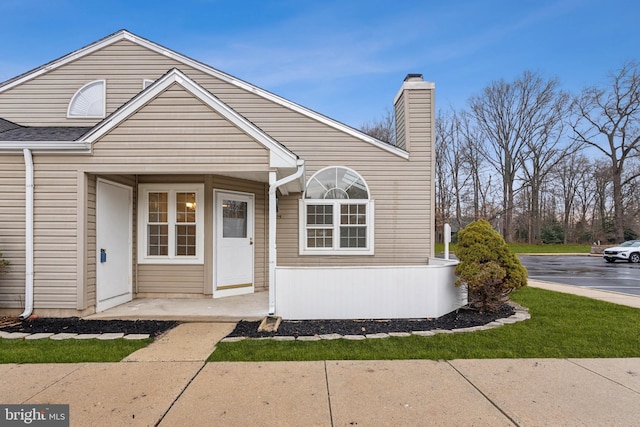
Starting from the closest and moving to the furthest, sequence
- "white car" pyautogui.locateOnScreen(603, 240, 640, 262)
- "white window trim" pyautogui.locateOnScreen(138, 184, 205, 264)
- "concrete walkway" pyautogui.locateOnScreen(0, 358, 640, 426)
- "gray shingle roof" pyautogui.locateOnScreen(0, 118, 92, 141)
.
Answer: "concrete walkway" pyautogui.locateOnScreen(0, 358, 640, 426) → "gray shingle roof" pyautogui.locateOnScreen(0, 118, 92, 141) → "white window trim" pyautogui.locateOnScreen(138, 184, 205, 264) → "white car" pyautogui.locateOnScreen(603, 240, 640, 262)

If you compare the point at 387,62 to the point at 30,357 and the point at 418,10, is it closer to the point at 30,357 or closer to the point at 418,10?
the point at 418,10

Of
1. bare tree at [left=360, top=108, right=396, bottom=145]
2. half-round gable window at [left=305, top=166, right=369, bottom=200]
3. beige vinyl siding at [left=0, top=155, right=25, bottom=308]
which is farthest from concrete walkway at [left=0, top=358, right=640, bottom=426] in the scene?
bare tree at [left=360, top=108, right=396, bottom=145]

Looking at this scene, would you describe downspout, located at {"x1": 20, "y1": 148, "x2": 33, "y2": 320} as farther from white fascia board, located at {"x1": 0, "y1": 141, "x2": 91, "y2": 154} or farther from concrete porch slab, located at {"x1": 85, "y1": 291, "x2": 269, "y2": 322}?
concrete porch slab, located at {"x1": 85, "y1": 291, "x2": 269, "y2": 322}

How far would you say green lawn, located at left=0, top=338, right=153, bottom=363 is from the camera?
12.3 feet

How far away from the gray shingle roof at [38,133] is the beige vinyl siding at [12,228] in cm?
45

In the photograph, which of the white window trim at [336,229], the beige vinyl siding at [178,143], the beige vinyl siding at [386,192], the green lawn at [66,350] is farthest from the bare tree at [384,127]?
the green lawn at [66,350]

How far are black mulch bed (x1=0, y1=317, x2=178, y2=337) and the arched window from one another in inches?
150

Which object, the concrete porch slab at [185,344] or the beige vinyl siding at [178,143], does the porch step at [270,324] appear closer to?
the concrete porch slab at [185,344]

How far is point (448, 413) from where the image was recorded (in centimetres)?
270

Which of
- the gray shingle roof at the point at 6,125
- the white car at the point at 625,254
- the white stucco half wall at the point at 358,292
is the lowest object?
the white car at the point at 625,254

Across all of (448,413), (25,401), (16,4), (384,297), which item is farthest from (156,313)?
(16,4)

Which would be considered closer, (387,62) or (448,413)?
(448,413)

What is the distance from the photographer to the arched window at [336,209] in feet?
26.2

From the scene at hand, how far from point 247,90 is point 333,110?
24.4 metres
